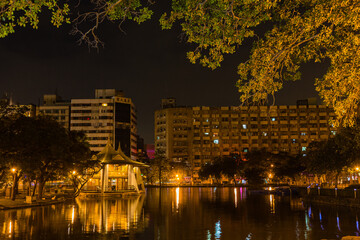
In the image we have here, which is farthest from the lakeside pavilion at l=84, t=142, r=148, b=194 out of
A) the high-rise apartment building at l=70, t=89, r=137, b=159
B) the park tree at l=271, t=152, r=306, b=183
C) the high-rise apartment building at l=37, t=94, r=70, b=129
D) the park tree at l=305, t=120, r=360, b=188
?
the high-rise apartment building at l=37, t=94, r=70, b=129

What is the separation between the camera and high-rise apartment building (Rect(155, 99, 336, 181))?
150m

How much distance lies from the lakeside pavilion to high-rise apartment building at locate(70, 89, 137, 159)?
3149 inches

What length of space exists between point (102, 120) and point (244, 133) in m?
57.4

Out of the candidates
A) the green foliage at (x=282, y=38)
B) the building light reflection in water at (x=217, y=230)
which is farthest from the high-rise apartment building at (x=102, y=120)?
the green foliage at (x=282, y=38)

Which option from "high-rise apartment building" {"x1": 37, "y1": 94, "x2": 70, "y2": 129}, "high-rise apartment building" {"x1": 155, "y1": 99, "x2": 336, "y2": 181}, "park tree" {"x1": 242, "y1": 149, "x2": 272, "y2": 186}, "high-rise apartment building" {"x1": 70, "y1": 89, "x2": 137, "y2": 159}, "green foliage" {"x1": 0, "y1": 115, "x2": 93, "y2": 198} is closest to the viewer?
"green foliage" {"x1": 0, "y1": 115, "x2": 93, "y2": 198}

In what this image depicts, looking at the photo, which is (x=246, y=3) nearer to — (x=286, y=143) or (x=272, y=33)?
(x=272, y=33)

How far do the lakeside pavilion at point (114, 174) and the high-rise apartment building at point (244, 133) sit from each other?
3596 inches

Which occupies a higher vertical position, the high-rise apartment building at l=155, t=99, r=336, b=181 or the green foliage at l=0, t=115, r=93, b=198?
the high-rise apartment building at l=155, t=99, r=336, b=181

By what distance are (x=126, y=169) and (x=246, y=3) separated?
168 feet

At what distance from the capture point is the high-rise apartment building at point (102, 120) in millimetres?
138625

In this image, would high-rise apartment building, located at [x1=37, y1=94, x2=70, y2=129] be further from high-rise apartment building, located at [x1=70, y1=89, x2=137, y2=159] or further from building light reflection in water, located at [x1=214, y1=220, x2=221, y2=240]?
building light reflection in water, located at [x1=214, y1=220, x2=221, y2=240]

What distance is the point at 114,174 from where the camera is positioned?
188ft

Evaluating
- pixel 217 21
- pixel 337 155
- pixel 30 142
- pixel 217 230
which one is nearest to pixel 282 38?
pixel 217 21

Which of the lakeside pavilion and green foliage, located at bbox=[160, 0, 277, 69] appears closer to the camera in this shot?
green foliage, located at bbox=[160, 0, 277, 69]
